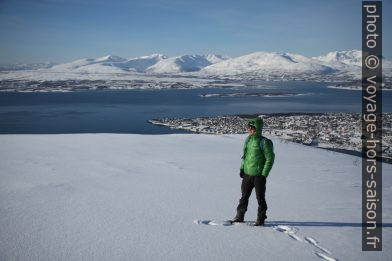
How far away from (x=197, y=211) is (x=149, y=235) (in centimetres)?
147

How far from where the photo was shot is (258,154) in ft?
18.2

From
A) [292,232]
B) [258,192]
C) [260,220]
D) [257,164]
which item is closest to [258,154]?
[257,164]

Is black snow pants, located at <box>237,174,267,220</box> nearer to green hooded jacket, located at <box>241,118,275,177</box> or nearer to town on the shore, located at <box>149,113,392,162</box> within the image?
green hooded jacket, located at <box>241,118,275,177</box>

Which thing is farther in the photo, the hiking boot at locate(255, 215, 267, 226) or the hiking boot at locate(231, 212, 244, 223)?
the hiking boot at locate(231, 212, 244, 223)

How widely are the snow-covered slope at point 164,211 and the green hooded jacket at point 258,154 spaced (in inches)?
38.0

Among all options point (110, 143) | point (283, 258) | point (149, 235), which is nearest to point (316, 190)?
point (283, 258)

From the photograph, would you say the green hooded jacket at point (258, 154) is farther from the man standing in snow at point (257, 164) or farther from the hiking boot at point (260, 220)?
the hiking boot at point (260, 220)

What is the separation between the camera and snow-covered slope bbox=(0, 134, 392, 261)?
444 centimetres

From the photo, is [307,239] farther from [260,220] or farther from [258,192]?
[258,192]

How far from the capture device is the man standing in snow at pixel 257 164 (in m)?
5.42

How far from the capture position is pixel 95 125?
4597 cm

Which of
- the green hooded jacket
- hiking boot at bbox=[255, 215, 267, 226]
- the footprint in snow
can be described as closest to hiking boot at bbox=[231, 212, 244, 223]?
hiking boot at bbox=[255, 215, 267, 226]

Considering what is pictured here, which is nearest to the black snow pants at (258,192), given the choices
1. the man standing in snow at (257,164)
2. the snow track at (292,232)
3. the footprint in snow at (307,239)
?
the man standing in snow at (257,164)

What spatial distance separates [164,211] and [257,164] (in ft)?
6.31
